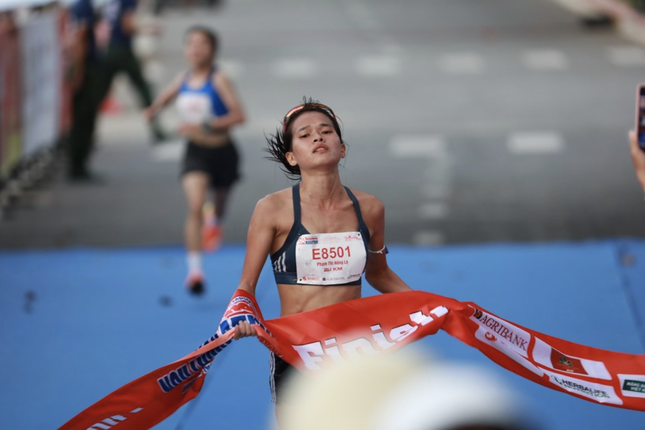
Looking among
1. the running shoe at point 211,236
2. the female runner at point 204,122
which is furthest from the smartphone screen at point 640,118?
the running shoe at point 211,236

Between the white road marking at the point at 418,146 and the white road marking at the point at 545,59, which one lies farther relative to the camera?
the white road marking at the point at 545,59

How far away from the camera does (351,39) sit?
25.1 metres

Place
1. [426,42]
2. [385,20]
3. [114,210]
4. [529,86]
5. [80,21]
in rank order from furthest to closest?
[385,20] → [426,42] → [529,86] → [80,21] → [114,210]

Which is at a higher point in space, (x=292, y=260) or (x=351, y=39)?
(x=351, y=39)

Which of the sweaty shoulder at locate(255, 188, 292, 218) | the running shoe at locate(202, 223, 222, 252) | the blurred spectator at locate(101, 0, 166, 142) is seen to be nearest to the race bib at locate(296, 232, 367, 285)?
the sweaty shoulder at locate(255, 188, 292, 218)

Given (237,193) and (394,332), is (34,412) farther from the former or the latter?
(237,193)

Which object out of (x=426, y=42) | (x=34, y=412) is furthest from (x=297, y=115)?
(x=426, y=42)

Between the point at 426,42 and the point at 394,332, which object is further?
the point at 426,42

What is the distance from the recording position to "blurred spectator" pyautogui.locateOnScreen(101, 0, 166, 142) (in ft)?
43.9

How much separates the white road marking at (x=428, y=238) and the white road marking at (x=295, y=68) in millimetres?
9998

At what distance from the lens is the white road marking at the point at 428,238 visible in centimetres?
1062

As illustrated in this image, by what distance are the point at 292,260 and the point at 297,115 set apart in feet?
2.21

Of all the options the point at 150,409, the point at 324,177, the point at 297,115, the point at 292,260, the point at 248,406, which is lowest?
the point at 248,406

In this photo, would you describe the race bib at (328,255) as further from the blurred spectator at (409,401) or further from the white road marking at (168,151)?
the white road marking at (168,151)
